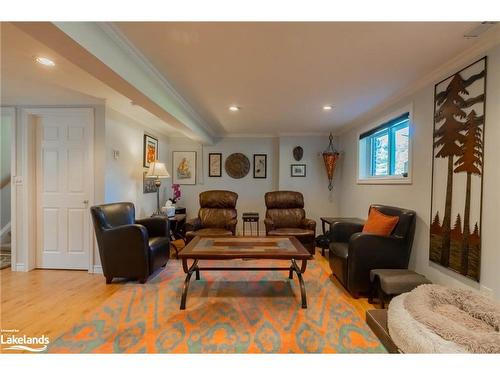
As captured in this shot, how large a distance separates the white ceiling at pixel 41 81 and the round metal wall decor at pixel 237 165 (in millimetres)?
2189

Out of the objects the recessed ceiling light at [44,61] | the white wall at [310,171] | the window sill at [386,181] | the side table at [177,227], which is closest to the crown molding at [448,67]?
the window sill at [386,181]

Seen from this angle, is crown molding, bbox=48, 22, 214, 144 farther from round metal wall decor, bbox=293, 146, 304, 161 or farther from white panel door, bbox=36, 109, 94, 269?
round metal wall decor, bbox=293, 146, 304, 161

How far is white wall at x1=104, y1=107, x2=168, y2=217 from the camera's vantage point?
3346mm

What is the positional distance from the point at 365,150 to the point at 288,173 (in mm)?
1551

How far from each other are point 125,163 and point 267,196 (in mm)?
2373

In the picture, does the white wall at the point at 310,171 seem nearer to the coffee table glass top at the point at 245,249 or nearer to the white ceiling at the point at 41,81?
the coffee table glass top at the point at 245,249

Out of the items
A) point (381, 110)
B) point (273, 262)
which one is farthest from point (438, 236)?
point (273, 262)

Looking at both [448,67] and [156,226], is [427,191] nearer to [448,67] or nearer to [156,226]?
[448,67]

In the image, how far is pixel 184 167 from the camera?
5539 mm

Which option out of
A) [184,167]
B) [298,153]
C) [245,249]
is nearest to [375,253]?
[245,249]

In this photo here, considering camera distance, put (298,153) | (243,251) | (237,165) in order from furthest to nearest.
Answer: (237,165) < (298,153) < (243,251)

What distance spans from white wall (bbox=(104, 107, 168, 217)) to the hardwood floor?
1.06 meters

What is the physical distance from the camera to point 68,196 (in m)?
3.32

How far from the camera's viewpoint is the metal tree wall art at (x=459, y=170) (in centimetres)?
186
